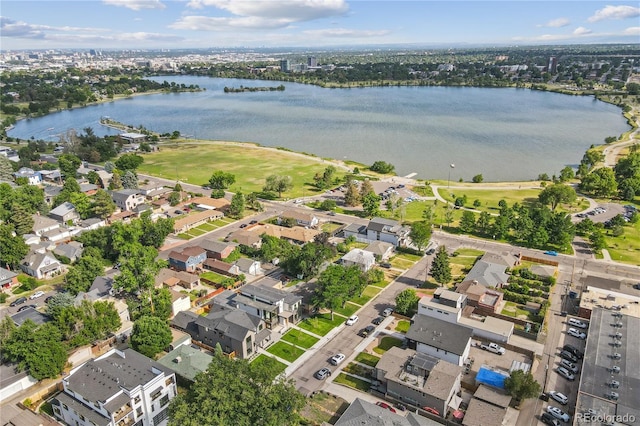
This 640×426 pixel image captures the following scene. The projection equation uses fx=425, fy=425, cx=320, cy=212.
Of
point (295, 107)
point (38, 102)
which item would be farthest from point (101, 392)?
point (38, 102)

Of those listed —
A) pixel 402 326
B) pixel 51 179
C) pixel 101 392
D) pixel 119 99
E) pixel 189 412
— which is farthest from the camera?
pixel 119 99

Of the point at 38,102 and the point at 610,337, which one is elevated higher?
the point at 38,102

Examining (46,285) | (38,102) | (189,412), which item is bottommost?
(46,285)

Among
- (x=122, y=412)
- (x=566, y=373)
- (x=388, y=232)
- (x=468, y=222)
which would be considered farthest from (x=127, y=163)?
(x=566, y=373)

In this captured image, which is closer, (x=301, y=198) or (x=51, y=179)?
(x=301, y=198)

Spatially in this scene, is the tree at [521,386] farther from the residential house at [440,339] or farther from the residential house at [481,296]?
the residential house at [481,296]

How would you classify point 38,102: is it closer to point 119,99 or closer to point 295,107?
point 119,99

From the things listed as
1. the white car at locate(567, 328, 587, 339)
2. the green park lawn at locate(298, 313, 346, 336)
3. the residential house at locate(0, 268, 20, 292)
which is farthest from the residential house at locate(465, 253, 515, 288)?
the residential house at locate(0, 268, 20, 292)

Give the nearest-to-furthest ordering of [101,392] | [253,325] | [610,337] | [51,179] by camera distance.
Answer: [101,392], [610,337], [253,325], [51,179]
